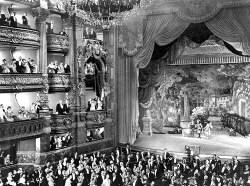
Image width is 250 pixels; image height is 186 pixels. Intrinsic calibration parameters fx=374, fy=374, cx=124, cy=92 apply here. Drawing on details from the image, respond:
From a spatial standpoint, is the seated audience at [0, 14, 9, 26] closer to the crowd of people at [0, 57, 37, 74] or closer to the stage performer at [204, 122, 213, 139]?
the crowd of people at [0, 57, 37, 74]

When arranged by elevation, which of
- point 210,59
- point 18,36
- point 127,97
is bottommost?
point 127,97

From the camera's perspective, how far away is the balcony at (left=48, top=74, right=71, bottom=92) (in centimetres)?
1521

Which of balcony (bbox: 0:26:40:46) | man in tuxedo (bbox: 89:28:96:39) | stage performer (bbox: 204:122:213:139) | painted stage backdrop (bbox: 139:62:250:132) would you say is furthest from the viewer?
stage performer (bbox: 204:122:213:139)

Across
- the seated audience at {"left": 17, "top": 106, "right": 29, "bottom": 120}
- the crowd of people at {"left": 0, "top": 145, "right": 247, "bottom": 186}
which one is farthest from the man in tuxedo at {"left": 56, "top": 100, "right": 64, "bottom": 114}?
the crowd of people at {"left": 0, "top": 145, "right": 247, "bottom": 186}

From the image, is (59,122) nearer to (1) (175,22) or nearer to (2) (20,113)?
(2) (20,113)

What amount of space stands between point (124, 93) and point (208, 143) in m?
4.92

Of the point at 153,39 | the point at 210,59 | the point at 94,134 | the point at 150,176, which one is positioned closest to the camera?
the point at 150,176

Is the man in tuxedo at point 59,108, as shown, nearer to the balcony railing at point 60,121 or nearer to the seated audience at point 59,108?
the seated audience at point 59,108

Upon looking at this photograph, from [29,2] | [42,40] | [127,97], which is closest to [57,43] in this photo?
[42,40]

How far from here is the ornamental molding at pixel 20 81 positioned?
12898 millimetres

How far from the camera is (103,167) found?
12727 mm

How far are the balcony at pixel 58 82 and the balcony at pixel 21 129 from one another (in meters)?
1.54

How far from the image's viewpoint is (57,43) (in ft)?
50.2

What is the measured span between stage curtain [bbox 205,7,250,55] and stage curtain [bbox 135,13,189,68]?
134cm
